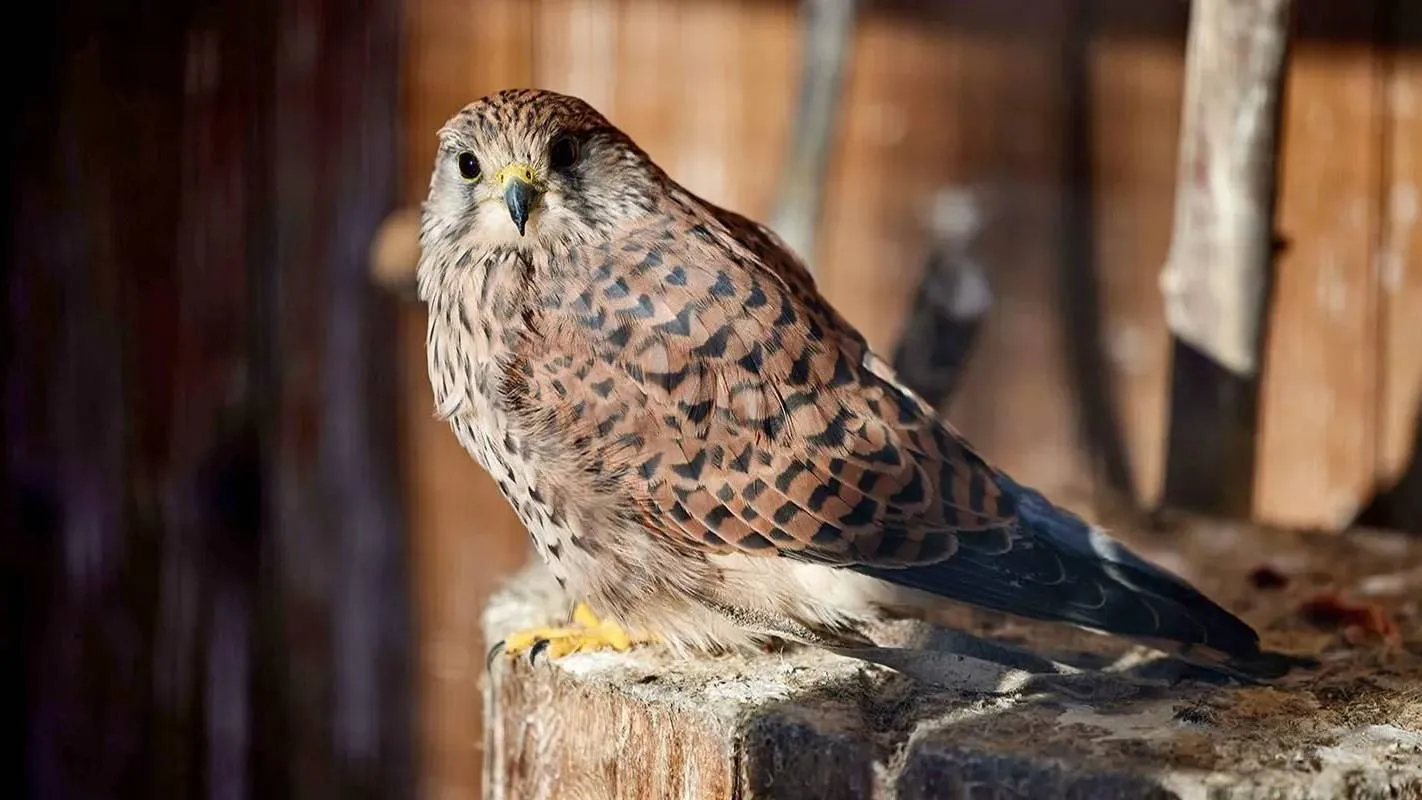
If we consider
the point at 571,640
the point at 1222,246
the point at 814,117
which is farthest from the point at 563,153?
the point at 1222,246

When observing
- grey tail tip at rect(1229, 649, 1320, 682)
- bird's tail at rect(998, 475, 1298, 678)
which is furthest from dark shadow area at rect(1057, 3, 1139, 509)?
bird's tail at rect(998, 475, 1298, 678)

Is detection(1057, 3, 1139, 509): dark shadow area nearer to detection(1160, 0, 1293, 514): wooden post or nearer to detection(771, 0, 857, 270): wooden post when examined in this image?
detection(1160, 0, 1293, 514): wooden post

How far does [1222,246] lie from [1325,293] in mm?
669

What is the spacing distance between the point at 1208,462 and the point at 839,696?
1.45m

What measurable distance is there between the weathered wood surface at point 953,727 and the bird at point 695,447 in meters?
0.09

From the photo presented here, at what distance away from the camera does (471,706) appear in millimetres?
3689

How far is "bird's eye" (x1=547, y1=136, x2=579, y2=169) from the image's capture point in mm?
2217

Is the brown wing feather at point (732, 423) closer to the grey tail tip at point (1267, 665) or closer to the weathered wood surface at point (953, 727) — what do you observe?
the weathered wood surface at point (953, 727)

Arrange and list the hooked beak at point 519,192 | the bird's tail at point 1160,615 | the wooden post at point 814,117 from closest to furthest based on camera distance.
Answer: the bird's tail at point 1160,615 → the hooked beak at point 519,192 → the wooden post at point 814,117

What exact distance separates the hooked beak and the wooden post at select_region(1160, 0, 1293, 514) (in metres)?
1.41

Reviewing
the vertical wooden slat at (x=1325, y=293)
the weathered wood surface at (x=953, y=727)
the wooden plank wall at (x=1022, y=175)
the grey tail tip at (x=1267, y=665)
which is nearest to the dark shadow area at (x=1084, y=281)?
the wooden plank wall at (x=1022, y=175)

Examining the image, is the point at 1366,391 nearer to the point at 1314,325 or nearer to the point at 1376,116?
the point at 1314,325

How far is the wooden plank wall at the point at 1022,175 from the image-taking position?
3393mm

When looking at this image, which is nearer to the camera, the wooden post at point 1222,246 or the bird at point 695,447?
the bird at point 695,447
